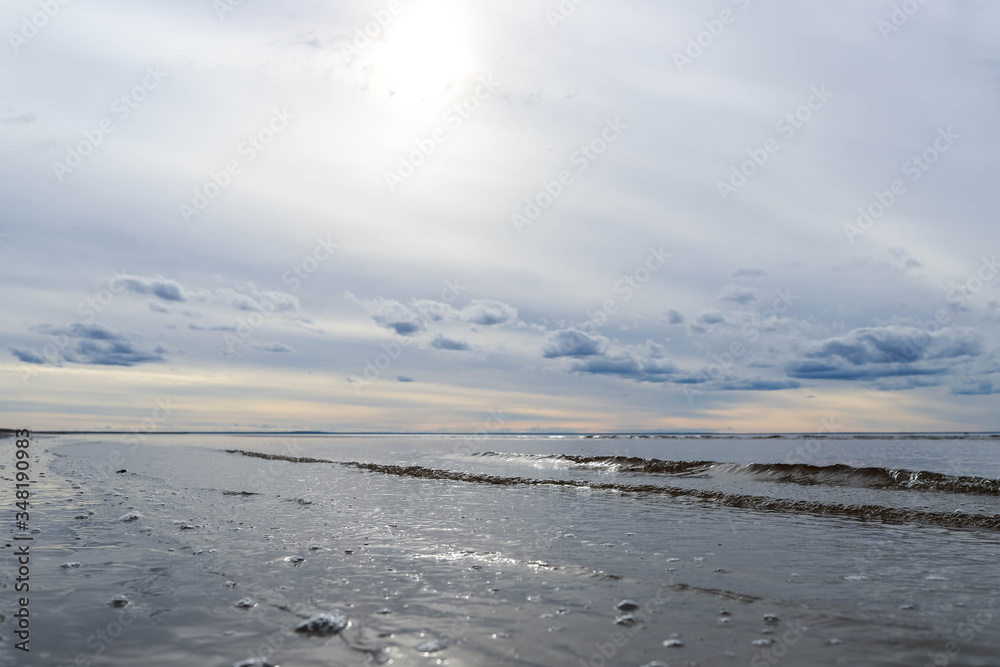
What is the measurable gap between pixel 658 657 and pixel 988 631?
12.8 feet

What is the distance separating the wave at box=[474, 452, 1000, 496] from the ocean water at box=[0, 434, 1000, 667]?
4.25 m

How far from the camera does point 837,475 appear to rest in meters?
26.5

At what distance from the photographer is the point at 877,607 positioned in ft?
25.3

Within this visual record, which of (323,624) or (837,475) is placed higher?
(837,475)

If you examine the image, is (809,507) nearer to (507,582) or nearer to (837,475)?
(837,475)

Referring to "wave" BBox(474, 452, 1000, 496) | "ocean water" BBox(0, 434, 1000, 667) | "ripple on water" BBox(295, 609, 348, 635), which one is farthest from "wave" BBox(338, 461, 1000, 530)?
"ripple on water" BBox(295, 609, 348, 635)

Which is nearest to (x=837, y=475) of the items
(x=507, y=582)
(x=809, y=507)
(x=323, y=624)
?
(x=809, y=507)

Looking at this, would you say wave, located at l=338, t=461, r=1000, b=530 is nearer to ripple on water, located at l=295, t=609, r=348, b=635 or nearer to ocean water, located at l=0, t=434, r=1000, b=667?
ocean water, located at l=0, t=434, r=1000, b=667

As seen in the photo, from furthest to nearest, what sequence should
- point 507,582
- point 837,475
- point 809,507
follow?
point 837,475, point 809,507, point 507,582

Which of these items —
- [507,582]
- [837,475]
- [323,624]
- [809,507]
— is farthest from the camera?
[837,475]

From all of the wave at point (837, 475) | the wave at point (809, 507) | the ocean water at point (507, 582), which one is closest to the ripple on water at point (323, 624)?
the ocean water at point (507, 582)

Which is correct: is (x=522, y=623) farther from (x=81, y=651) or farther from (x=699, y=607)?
(x=81, y=651)

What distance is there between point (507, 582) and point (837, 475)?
22.9m

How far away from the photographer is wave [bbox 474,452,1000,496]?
22484 mm
